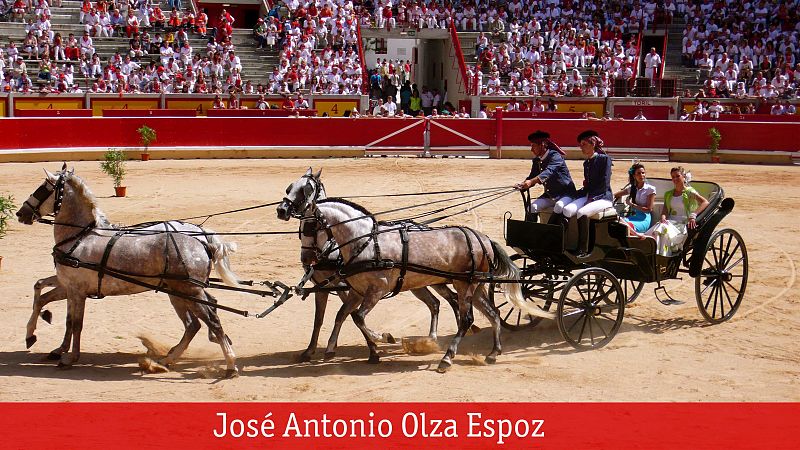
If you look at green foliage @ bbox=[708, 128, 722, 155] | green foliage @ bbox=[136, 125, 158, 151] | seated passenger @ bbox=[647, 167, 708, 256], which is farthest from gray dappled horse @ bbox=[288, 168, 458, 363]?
green foliage @ bbox=[708, 128, 722, 155]

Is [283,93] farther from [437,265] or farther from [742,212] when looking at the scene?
[437,265]

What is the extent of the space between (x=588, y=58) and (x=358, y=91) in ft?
26.3

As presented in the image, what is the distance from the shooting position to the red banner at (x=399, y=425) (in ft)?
22.9

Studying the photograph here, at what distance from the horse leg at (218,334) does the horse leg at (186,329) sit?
152mm

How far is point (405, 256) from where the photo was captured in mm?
8938

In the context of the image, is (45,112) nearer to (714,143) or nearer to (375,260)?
(714,143)

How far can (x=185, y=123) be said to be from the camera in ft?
85.3

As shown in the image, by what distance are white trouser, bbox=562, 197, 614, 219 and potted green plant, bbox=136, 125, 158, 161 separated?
16979mm

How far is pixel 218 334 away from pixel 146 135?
56.1ft

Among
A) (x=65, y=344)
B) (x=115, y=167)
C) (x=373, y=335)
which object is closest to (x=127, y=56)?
(x=115, y=167)

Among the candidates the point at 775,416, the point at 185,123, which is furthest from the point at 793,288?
the point at 185,123

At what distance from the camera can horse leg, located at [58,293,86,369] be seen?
873 centimetres

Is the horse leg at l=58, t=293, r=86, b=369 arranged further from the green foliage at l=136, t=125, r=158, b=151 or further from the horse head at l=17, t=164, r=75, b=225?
the green foliage at l=136, t=125, r=158, b=151

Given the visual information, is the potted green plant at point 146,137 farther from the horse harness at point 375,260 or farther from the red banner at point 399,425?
the red banner at point 399,425
